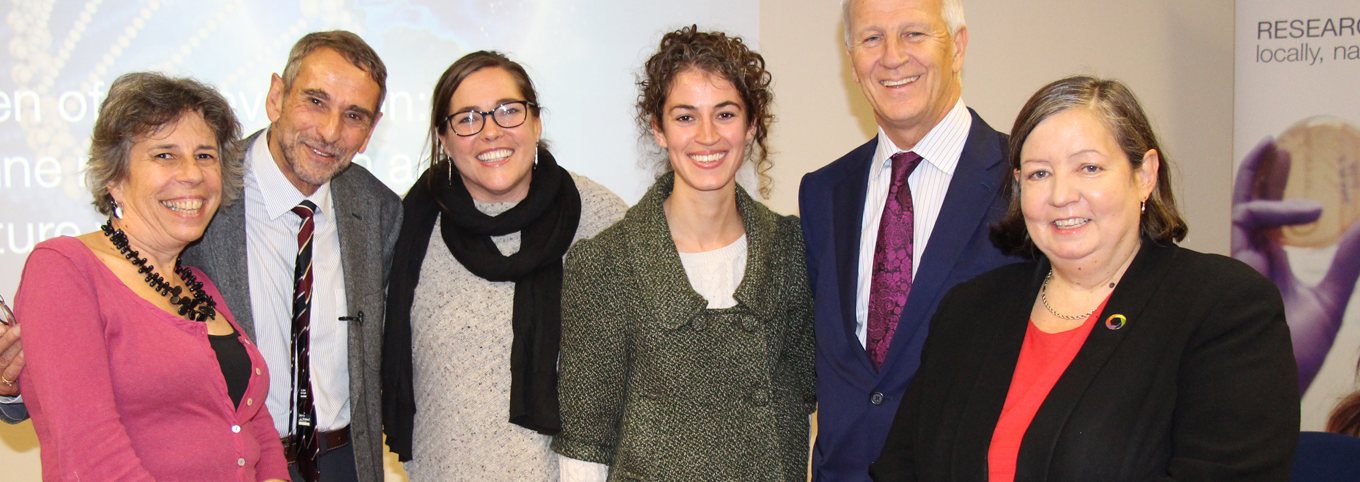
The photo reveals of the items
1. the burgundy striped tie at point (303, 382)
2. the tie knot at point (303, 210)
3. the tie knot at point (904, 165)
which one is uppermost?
the tie knot at point (904, 165)

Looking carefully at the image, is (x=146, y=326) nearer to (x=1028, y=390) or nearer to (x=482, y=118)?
(x=482, y=118)

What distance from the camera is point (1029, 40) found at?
4898mm

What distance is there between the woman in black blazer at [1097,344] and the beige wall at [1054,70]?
8.30ft

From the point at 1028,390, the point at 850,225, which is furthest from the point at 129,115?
the point at 1028,390

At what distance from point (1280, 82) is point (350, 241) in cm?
422

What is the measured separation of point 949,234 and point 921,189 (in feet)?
0.62

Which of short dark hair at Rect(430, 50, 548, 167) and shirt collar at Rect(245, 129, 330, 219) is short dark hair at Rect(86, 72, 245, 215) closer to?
shirt collar at Rect(245, 129, 330, 219)

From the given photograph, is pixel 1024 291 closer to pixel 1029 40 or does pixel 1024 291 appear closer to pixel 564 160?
pixel 564 160

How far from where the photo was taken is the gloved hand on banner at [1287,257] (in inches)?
179

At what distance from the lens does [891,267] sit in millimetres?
2398

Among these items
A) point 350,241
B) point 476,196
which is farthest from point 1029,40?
point 350,241

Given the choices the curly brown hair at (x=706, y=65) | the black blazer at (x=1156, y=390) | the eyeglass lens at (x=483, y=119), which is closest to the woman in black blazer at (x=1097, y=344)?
the black blazer at (x=1156, y=390)

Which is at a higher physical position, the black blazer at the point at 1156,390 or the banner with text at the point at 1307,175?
the banner with text at the point at 1307,175

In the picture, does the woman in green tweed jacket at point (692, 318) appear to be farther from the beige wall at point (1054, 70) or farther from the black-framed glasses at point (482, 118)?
the beige wall at point (1054, 70)
